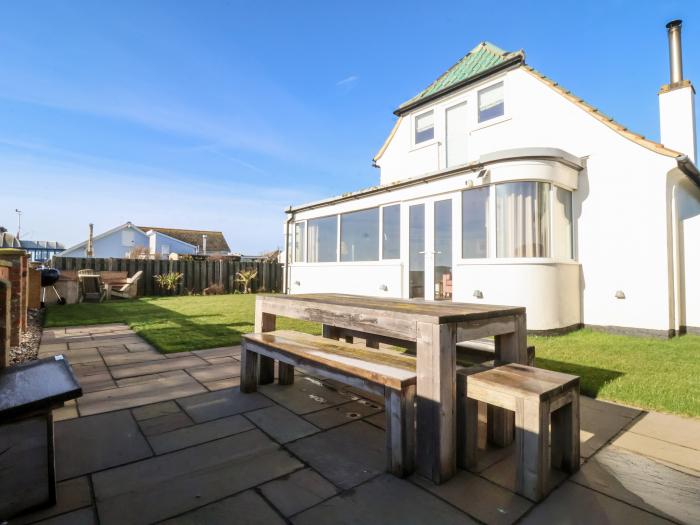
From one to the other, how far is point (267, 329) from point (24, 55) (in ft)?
25.8

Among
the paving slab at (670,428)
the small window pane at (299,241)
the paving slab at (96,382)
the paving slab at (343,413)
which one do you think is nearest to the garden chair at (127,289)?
the small window pane at (299,241)

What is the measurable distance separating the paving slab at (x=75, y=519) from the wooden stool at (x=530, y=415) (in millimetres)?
1783

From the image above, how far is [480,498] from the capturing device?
1653 millimetres

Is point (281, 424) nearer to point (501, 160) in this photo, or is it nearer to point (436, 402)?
point (436, 402)

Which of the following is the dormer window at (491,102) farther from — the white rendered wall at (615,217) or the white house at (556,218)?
the white rendered wall at (615,217)

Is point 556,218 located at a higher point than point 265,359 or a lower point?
higher

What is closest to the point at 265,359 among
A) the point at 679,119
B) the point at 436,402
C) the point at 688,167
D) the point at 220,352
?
the point at 220,352

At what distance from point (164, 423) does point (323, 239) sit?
783 centimetres

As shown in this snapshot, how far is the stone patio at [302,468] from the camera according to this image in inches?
60.7

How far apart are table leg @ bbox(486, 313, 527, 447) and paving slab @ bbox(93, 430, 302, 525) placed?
125cm

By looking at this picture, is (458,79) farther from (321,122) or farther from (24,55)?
(24,55)

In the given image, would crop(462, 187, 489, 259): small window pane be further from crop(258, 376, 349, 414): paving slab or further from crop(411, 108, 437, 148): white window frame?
crop(258, 376, 349, 414): paving slab

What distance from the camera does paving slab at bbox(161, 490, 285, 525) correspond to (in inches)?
58.5

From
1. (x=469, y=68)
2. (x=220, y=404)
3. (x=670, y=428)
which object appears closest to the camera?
(x=670, y=428)
